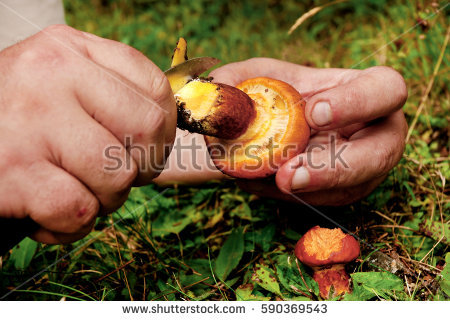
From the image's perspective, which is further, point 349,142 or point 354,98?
point 349,142

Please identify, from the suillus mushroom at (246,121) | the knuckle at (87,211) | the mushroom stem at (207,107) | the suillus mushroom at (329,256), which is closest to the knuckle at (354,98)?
the suillus mushroom at (246,121)

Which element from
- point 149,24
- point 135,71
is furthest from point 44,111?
point 149,24

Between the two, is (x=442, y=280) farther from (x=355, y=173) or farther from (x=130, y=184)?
(x=130, y=184)

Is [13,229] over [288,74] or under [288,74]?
under

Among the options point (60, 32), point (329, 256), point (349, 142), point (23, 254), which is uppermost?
point (60, 32)

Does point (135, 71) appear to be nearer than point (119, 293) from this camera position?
Yes

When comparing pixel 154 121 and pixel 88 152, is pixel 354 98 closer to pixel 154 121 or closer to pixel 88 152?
pixel 154 121

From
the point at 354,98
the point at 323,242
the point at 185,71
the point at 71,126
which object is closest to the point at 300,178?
the point at 323,242
